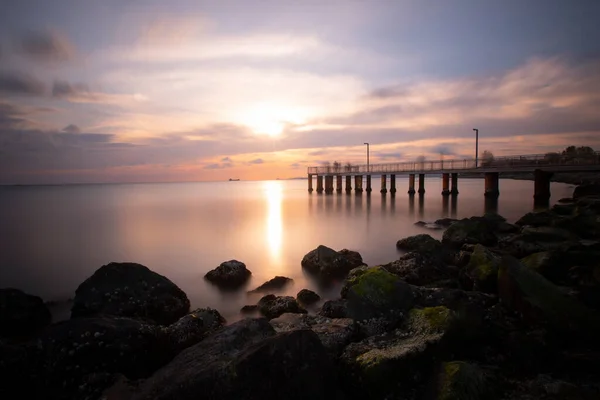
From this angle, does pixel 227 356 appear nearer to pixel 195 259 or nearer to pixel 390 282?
pixel 390 282

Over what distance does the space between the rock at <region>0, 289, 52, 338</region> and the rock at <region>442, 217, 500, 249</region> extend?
14856mm

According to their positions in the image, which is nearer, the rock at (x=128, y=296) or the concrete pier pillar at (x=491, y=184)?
the rock at (x=128, y=296)

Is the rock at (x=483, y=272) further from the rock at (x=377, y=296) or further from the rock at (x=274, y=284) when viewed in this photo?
the rock at (x=274, y=284)

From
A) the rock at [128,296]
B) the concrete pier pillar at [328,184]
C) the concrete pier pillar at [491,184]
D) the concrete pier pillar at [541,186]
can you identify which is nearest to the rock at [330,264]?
the rock at [128,296]

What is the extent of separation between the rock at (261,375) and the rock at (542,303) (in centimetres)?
398

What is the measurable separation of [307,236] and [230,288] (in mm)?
12370

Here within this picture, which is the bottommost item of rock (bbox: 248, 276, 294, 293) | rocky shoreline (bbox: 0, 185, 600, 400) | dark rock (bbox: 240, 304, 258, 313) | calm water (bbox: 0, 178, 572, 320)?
calm water (bbox: 0, 178, 572, 320)

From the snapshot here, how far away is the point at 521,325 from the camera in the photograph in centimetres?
599

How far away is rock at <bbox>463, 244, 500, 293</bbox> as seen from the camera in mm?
8141

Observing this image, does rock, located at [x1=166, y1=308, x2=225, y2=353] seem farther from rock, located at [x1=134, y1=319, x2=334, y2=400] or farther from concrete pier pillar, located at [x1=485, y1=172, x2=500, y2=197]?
concrete pier pillar, located at [x1=485, y1=172, x2=500, y2=197]

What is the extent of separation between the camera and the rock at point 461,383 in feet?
13.0

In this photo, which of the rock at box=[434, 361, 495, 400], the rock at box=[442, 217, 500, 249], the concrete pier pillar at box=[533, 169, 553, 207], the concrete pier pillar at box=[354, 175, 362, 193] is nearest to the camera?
the rock at box=[434, 361, 495, 400]


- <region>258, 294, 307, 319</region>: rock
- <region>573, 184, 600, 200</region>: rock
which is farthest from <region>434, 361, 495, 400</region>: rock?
<region>573, 184, 600, 200</region>: rock

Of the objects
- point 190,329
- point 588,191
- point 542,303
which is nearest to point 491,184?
point 588,191
